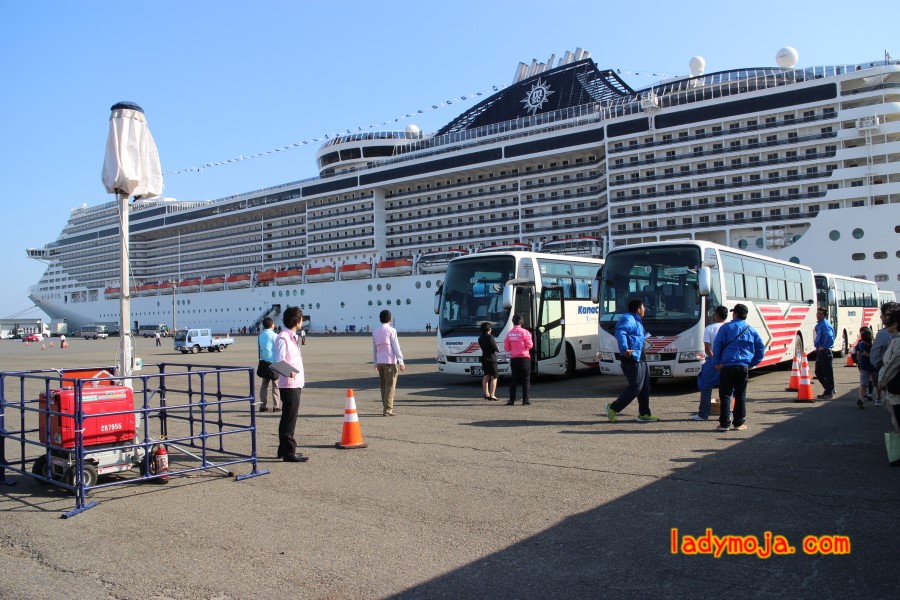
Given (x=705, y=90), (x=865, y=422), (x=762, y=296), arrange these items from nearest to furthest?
(x=865, y=422)
(x=762, y=296)
(x=705, y=90)

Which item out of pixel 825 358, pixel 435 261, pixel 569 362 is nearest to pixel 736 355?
pixel 825 358

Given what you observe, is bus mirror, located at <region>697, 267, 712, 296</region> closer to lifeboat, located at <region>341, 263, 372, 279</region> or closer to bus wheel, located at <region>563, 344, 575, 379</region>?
bus wheel, located at <region>563, 344, 575, 379</region>

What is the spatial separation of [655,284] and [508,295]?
294cm

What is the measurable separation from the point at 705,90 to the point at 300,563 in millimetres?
44453

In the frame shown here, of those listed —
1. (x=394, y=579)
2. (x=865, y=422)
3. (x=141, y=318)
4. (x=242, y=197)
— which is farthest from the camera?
(x=141, y=318)

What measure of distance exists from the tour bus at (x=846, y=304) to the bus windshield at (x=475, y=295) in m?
11.3

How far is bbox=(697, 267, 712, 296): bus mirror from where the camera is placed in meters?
11.5

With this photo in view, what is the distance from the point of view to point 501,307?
14.4 m

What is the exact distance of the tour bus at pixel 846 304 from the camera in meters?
21.0

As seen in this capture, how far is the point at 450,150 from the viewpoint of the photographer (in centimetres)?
5616

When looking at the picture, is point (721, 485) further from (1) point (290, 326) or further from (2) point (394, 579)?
(1) point (290, 326)

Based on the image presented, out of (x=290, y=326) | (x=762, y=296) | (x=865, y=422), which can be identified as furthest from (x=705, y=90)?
(x=290, y=326)

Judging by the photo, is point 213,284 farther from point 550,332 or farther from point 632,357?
point 632,357

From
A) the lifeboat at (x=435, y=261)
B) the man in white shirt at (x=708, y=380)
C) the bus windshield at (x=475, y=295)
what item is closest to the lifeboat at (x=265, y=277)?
the lifeboat at (x=435, y=261)
